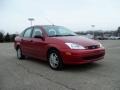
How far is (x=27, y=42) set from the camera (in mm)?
9312

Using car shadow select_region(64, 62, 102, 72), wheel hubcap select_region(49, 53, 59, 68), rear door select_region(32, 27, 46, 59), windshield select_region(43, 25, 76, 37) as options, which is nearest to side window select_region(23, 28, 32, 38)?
rear door select_region(32, 27, 46, 59)

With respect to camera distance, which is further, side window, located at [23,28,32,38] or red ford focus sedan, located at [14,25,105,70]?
side window, located at [23,28,32,38]

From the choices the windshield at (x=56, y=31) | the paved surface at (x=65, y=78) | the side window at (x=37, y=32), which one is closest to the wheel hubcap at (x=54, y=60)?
the paved surface at (x=65, y=78)

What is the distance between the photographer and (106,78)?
5996 millimetres

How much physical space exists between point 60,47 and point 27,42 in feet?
8.43

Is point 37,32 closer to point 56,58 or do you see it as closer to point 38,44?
point 38,44

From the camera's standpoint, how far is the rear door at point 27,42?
916 centimetres

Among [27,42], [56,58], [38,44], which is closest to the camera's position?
[56,58]

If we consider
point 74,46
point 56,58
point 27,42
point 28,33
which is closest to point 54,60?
point 56,58

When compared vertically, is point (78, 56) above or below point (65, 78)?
above

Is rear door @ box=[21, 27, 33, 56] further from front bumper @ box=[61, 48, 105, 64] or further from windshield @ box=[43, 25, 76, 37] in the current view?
front bumper @ box=[61, 48, 105, 64]

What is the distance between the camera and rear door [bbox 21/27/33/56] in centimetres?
916

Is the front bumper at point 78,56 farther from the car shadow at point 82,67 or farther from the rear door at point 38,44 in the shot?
the rear door at point 38,44

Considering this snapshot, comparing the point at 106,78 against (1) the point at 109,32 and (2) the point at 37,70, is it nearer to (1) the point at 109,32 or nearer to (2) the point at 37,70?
(2) the point at 37,70
